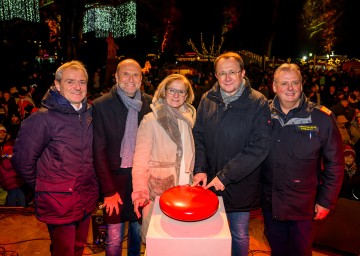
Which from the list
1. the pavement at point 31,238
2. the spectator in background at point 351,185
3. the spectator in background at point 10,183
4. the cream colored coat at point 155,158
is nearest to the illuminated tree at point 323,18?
the spectator in background at point 351,185

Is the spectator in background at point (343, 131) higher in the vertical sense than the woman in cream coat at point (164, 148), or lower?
lower

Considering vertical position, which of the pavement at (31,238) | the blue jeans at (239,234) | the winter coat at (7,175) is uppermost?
the blue jeans at (239,234)

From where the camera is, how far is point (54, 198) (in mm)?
2645

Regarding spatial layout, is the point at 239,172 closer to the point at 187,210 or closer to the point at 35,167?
the point at 187,210

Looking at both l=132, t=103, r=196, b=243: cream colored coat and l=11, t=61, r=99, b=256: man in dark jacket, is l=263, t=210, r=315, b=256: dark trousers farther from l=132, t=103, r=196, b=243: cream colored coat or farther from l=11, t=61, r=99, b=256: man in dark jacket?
l=11, t=61, r=99, b=256: man in dark jacket

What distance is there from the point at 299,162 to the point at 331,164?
0.26m

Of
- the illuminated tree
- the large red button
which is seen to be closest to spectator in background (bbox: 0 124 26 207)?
the large red button

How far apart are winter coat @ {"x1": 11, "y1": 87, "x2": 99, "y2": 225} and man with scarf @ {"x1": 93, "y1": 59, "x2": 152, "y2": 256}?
18 centimetres

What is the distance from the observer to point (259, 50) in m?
41.3

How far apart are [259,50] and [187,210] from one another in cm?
4187

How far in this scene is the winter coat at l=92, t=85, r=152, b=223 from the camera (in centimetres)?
283

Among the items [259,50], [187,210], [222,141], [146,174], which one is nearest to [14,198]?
[146,174]

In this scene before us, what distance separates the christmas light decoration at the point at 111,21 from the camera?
29.0 m

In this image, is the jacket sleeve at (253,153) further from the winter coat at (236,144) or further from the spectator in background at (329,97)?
the spectator in background at (329,97)
